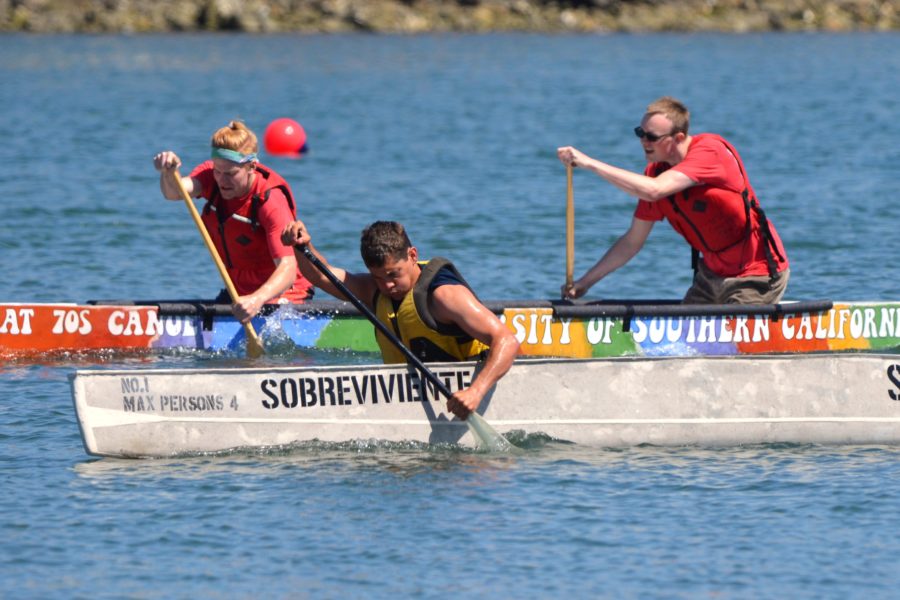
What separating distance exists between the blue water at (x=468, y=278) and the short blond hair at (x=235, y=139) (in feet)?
6.51

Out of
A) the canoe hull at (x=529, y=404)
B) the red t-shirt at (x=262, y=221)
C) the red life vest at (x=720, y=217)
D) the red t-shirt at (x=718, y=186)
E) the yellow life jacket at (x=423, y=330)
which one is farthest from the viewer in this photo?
the red t-shirt at (x=262, y=221)

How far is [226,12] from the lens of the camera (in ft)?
210

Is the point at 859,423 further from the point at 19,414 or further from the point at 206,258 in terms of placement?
the point at 206,258

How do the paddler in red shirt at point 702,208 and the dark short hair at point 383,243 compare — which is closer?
the dark short hair at point 383,243

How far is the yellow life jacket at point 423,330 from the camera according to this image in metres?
9.74

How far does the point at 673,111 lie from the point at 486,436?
3017mm

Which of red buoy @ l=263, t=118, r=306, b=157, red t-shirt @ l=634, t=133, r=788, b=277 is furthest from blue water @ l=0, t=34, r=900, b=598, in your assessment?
red t-shirt @ l=634, t=133, r=788, b=277

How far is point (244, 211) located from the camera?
12.3m

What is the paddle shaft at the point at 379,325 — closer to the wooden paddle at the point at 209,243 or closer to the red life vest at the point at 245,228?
the wooden paddle at the point at 209,243

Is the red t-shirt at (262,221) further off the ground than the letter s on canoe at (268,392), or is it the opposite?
the red t-shirt at (262,221)

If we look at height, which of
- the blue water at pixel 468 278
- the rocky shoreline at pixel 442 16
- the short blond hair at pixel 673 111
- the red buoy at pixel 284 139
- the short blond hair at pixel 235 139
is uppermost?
the rocky shoreline at pixel 442 16

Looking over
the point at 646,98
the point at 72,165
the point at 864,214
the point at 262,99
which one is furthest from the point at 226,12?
the point at 864,214

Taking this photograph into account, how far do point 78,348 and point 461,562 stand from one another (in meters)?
5.77

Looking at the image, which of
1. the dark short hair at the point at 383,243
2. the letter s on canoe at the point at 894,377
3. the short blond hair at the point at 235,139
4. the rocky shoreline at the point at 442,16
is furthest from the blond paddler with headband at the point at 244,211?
the rocky shoreline at the point at 442,16
